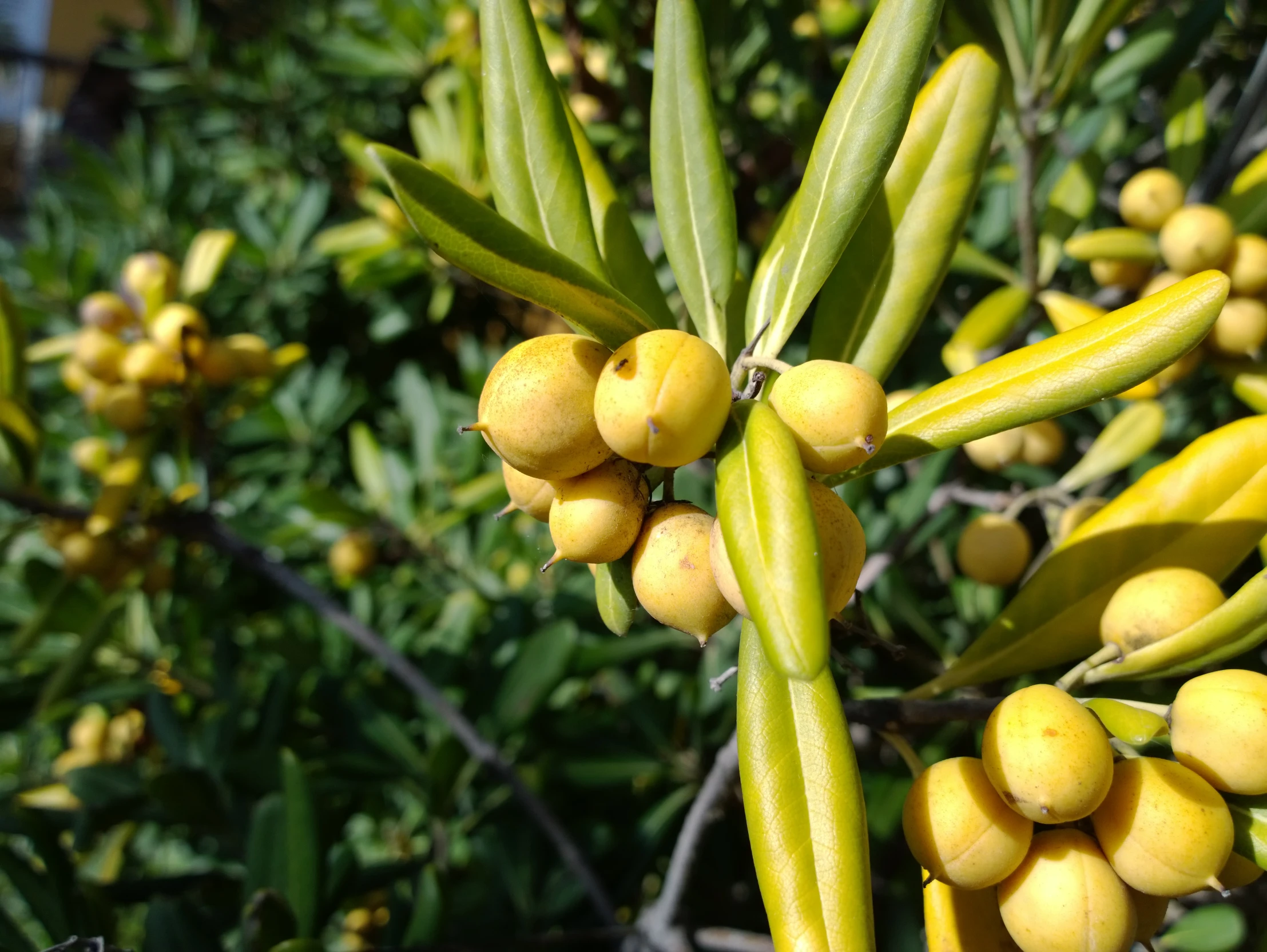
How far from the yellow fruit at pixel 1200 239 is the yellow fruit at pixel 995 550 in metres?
0.39

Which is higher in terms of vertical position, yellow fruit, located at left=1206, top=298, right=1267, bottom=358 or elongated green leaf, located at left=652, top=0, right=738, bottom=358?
elongated green leaf, located at left=652, top=0, right=738, bottom=358

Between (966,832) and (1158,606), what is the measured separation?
0.90ft

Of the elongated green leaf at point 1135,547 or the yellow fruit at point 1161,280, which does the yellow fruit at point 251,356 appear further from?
the yellow fruit at point 1161,280

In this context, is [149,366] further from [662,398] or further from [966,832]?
[966,832]

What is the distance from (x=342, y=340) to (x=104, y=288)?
0.73m

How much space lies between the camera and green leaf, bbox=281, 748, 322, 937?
104 centimetres

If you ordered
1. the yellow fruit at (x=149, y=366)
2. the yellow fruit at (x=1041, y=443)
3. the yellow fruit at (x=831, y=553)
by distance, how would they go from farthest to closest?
the yellow fruit at (x=149, y=366), the yellow fruit at (x=1041, y=443), the yellow fruit at (x=831, y=553)

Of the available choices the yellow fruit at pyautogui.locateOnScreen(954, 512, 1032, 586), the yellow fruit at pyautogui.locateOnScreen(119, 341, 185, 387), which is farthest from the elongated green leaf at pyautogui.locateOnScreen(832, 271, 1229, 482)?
the yellow fruit at pyautogui.locateOnScreen(119, 341, 185, 387)

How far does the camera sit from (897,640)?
4.84 ft

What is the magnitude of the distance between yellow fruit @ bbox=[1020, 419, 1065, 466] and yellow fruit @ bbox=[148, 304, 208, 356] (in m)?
1.42

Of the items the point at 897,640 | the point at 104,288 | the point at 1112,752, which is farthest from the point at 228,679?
the point at 104,288

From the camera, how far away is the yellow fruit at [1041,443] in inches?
48.1

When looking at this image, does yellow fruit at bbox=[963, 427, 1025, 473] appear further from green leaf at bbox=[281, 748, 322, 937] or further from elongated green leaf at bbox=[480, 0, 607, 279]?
green leaf at bbox=[281, 748, 322, 937]

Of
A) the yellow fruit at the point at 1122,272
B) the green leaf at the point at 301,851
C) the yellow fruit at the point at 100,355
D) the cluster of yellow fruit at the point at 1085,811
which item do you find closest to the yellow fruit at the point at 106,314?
the yellow fruit at the point at 100,355
